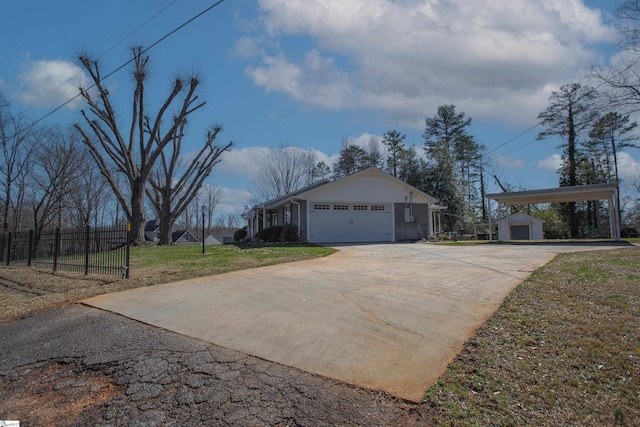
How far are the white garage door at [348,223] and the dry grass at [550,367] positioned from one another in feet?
48.0

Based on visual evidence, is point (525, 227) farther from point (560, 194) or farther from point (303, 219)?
point (303, 219)

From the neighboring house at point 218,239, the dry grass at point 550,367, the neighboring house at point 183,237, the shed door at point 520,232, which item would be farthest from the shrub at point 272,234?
the neighboring house at point 183,237

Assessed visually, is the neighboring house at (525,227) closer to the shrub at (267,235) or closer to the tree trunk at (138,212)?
the shrub at (267,235)

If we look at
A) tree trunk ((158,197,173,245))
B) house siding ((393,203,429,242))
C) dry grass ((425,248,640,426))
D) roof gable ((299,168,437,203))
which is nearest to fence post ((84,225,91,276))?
dry grass ((425,248,640,426))

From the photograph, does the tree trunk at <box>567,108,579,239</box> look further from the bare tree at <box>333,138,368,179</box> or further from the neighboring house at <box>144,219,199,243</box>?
the neighboring house at <box>144,219,199,243</box>

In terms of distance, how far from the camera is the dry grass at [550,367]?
2.78m

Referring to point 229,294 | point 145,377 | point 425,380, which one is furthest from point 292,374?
point 229,294

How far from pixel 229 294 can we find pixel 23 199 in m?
29.4

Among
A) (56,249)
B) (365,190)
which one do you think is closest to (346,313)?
(56,249)

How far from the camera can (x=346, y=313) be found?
5.25 meters

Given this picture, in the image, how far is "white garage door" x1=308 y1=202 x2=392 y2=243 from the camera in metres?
19.8

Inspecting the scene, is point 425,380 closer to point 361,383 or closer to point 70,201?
point 361,383

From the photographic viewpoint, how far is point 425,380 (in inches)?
129

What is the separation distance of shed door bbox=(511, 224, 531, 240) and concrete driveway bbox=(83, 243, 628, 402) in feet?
78.9
